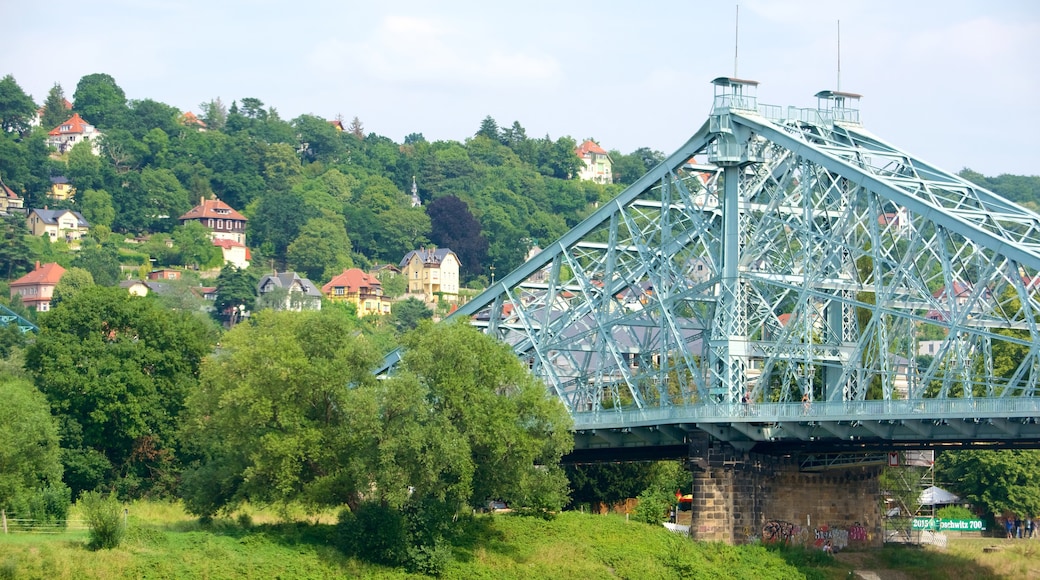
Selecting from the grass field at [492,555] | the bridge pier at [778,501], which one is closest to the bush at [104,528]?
the grass field at [492,555]

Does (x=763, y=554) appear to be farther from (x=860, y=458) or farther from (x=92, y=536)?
(x=92, y=536)

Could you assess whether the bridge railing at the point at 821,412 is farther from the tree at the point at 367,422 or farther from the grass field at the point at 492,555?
the tree at the point at 367,422

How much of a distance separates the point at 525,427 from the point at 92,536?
19.3 meters

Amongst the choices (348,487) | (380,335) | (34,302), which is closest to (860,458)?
(348,487)

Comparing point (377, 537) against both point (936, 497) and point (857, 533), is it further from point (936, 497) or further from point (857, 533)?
point (936, 497)

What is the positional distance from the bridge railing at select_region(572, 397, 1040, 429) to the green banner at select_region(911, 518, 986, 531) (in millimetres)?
22028

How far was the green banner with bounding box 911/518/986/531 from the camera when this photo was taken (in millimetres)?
99331

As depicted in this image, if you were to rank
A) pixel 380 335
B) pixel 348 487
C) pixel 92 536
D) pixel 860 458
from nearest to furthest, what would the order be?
1. pixel 92 536
2. pixel 348 487
3. pixel 860 458
4. pixel 380 335

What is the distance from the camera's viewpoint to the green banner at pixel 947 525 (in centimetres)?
→ 9933

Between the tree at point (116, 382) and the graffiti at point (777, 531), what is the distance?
98.4 feet

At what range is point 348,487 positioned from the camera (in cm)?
7362

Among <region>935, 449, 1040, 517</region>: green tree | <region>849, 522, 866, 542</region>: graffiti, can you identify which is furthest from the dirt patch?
<region>935, 449, 1040, 517</region>: green tree

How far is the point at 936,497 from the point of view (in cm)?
10725

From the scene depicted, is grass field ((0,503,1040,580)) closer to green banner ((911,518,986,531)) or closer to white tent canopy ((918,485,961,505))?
green banner ((911,518,986,531))
